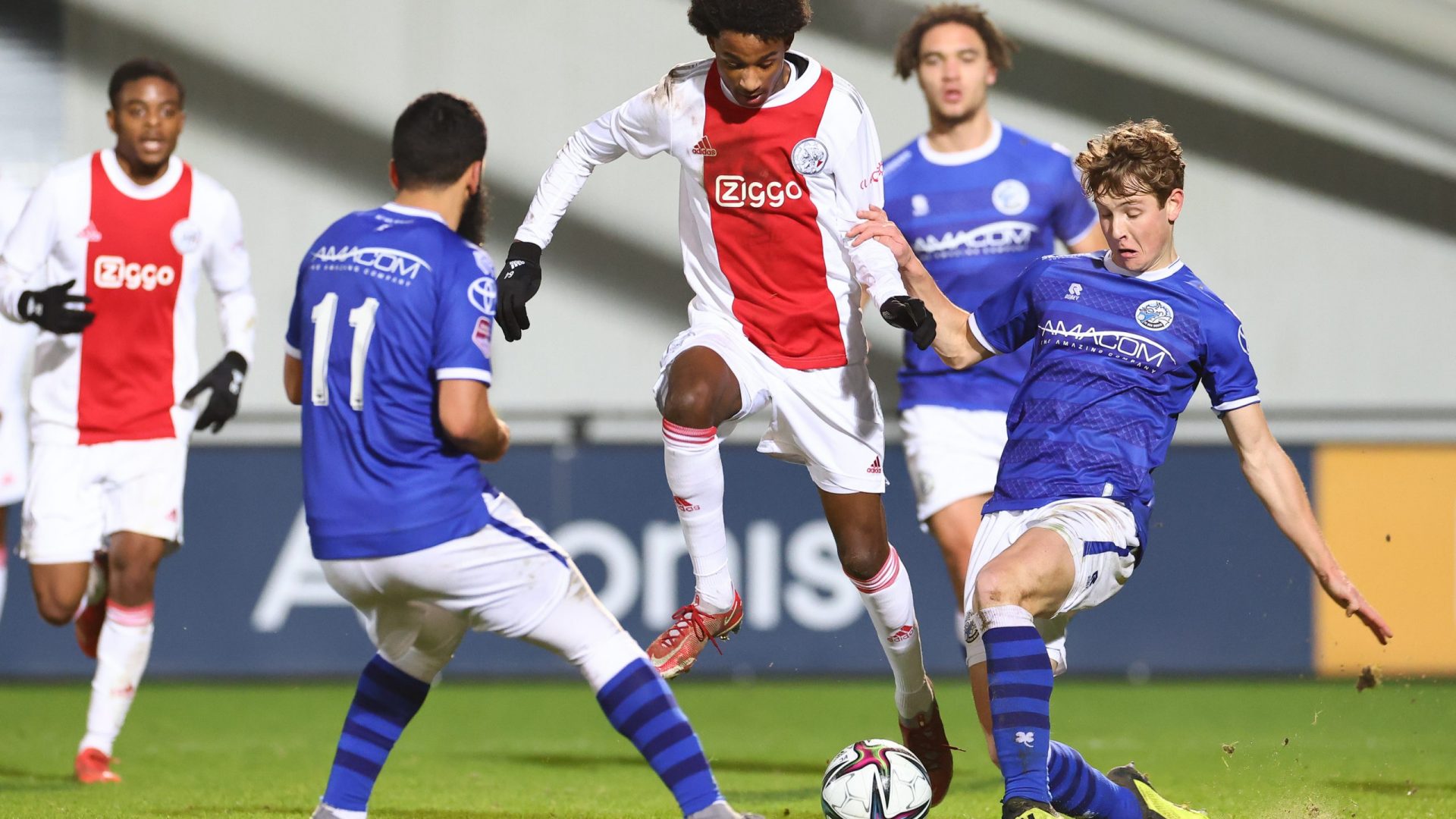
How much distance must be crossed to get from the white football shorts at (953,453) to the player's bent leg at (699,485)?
1.20 m

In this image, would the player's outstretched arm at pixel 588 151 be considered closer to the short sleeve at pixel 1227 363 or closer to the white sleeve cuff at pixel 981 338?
the white sleeve cuff at pixel 981 338

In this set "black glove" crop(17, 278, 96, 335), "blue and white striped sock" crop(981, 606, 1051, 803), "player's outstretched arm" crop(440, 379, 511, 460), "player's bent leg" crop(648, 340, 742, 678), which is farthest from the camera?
"black glove" crop(17, 278, 96, 335)

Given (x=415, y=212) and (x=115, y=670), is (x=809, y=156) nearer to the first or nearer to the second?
(x=415, y=212)

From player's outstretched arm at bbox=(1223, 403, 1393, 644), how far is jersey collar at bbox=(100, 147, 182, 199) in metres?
3.86

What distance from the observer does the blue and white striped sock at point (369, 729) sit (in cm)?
411

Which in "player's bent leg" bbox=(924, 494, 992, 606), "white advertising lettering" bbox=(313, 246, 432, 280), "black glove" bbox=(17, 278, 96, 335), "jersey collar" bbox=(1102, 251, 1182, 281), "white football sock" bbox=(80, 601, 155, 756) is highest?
"jersey collar" bbox=(1102, 251, 1182, 281)

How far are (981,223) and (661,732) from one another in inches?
103

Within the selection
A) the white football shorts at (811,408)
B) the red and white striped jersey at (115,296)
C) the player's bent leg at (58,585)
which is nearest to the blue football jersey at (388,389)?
the white football shorts at (811,408)

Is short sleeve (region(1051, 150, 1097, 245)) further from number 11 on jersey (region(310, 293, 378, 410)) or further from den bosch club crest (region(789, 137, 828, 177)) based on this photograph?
number 11 on jersey (region(310, 293, 378, 410))

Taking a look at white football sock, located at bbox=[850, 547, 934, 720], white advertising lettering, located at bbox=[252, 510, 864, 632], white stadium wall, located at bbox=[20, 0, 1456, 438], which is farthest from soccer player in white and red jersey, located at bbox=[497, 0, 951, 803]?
white stadium wall, located at bbox=[20, 0, 1456, 438]

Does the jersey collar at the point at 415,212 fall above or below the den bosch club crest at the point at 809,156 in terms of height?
below

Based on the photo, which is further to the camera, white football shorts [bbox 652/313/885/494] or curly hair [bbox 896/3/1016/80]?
curly hair [bbox 896/3/1016/80]

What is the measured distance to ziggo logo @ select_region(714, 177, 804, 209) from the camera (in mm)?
4660

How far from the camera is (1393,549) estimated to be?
8805 millimetres
